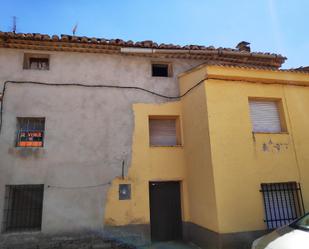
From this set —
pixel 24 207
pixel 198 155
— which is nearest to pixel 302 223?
pixel 198 155

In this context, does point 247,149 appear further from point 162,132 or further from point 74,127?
point 74,127

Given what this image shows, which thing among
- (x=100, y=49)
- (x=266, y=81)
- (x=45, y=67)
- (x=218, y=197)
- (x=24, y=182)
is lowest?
(x=218, y=197)

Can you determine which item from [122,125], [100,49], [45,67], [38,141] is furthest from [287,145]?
[45,67]

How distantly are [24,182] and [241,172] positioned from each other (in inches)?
241

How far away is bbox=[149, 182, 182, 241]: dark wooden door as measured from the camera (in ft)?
26.2

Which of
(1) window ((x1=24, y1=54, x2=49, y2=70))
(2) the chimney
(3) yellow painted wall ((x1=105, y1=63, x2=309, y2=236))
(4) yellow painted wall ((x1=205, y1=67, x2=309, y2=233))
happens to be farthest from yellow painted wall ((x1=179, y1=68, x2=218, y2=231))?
(1) window ((x1=24, y1=54, x2=49, y2=70))

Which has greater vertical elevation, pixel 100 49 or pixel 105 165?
pixel 100 49

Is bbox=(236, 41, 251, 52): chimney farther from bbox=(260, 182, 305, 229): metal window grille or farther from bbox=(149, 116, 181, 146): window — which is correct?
bbox=(260, 182, 305, 229): metal window grille

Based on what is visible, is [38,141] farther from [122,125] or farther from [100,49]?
[100,49]

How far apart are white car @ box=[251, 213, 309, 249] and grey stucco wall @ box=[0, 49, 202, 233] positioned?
14.7ft

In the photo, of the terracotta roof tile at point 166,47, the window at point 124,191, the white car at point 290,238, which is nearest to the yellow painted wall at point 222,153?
the window at point 124,191

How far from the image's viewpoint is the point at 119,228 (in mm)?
7488

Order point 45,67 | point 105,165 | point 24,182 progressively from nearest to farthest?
point 24,182 < point 105,165 < point 45,67

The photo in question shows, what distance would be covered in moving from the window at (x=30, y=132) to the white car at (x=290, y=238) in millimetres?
6517
